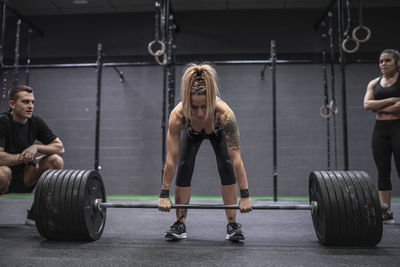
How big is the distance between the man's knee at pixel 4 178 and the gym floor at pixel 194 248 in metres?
0.28

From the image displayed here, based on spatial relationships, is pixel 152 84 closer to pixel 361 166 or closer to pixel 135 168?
pixel 135 168

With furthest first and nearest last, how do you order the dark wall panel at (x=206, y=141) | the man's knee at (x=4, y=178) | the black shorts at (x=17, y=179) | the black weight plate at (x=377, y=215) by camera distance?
the dark wall panel at (x=206, y=141) → the black shorts at (x=17, y=179) → the man's knee at (x=4, y=178) → the black weight plate at (x=377, y=215)

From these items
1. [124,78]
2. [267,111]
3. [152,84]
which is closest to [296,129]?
[267,111]

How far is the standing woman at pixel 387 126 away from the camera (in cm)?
233

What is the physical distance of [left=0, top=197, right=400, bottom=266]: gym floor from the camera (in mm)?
1440

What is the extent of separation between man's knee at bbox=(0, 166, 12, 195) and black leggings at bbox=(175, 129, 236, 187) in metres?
1.17

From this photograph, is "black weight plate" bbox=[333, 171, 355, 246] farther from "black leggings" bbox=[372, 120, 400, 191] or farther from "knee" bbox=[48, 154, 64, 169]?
"knee" bbox=[48, 154, 64, 169]

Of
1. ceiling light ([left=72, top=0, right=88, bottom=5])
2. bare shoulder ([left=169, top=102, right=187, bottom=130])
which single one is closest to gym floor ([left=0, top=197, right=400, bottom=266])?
bare shoulder ([left=169, top=102, right=187, bottom=130])

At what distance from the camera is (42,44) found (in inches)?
202

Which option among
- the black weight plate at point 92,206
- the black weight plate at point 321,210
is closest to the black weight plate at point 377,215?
the black weight plate at point 321,210

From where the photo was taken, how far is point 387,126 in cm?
236

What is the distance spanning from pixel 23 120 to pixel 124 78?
2.79m

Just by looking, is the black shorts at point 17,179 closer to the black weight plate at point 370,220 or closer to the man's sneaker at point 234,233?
the man's sneaker at point 234,233

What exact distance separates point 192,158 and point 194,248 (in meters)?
0.54
